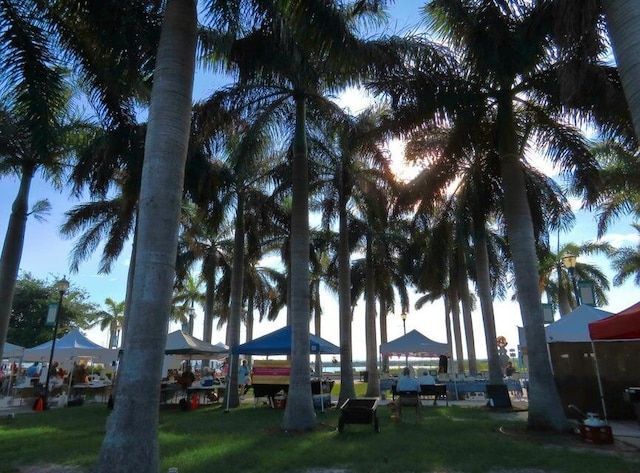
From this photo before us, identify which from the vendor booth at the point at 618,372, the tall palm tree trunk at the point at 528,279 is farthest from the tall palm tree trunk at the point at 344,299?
the vendor booth at the point at 618,372

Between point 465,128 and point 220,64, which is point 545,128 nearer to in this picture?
point 465,128

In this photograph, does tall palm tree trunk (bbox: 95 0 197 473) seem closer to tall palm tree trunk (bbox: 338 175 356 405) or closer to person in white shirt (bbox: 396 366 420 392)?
person in white shirt (bbox: 396 366 420 392)

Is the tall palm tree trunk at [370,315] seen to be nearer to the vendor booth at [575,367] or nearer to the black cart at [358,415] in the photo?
the vendor booth at [575,367]

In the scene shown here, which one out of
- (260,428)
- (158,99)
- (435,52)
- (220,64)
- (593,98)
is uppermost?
(435,52)

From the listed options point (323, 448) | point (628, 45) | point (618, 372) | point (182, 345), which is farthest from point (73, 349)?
point (628, 45)

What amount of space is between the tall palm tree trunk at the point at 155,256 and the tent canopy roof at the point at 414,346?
17378 millimetres

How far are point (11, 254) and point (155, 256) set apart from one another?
9.95 meters

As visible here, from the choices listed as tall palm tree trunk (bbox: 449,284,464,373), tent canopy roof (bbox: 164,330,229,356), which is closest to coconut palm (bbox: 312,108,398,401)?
tent canopy roof (bbox: 164,330,229,356)

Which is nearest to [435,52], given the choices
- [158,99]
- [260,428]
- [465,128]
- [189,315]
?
[465,128]

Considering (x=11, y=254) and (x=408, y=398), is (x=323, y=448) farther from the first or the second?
(x=11, y=254)

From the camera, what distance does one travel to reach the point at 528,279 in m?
11.0

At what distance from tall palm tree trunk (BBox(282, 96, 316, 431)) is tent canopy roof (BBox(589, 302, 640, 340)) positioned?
6461mm

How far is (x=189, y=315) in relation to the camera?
185ft

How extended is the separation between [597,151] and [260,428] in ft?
47.9
